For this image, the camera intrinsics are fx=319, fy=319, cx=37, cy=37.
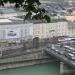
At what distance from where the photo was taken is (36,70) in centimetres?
636

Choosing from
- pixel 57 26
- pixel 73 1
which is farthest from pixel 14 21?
pixel 73 1

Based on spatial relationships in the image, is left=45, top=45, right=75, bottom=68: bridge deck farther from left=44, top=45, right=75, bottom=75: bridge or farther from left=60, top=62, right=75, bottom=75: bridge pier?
left=60, top=62, right=75, bottom=75: bridge pier

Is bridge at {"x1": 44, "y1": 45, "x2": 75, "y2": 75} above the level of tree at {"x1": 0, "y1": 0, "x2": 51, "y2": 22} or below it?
below

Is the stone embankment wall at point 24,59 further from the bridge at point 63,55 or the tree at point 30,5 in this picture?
the tree at point 30,5

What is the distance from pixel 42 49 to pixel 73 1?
7.45 meters

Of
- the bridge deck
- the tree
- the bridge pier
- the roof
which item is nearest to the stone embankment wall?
the bridge deck

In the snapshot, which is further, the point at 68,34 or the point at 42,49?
the point at 68,34

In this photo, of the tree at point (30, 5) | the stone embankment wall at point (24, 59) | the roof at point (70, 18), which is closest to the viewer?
the tree at point (30, 5)

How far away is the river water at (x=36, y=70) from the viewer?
20.2 feet

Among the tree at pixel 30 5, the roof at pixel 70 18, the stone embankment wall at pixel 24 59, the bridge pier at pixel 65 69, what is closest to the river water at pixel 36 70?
the bridge pier at pixel 65 69

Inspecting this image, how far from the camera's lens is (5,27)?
8664mm

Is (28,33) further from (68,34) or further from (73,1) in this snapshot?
(73,1)

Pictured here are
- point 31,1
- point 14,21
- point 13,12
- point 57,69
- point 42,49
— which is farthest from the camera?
point 13,12

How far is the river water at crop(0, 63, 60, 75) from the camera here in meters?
6.15
